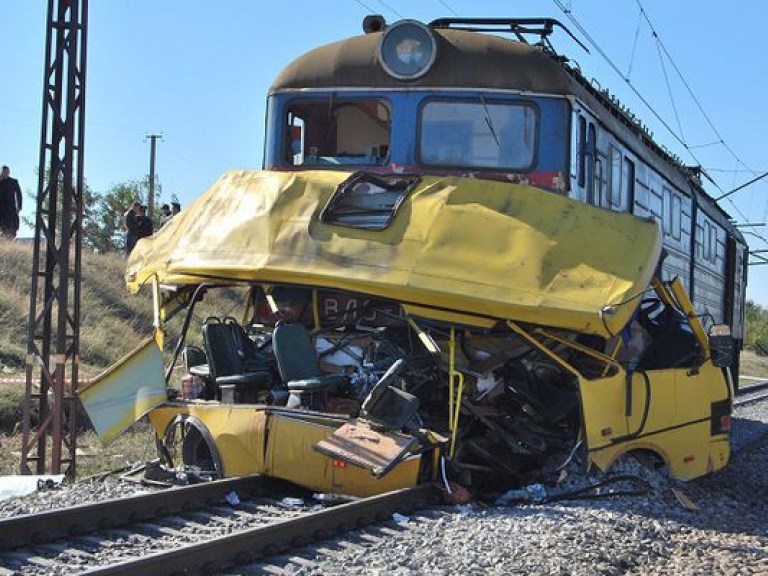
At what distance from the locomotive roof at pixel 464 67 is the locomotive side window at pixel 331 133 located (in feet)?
0.89

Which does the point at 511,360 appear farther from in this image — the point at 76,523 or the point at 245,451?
the point at 76,523

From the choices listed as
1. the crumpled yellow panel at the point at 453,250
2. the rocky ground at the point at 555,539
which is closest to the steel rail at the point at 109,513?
the rocky ground at the point at 555,539

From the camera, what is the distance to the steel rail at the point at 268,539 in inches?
176

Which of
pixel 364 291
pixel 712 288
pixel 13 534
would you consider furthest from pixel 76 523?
pixel 712 288

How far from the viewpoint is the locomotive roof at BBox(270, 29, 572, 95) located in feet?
26.9

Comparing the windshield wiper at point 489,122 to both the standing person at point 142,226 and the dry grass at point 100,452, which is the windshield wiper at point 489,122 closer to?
the dry grass at point 100,452

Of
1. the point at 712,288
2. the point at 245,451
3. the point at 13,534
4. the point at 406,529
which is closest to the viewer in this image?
the point at 13,534

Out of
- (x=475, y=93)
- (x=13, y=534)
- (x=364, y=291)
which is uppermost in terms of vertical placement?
(x=475, y=93)

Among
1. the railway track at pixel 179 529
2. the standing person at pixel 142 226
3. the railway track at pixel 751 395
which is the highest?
the standing person at pixel 142 226

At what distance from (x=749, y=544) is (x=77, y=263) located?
749cm

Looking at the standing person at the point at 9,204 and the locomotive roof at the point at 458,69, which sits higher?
the locomotive roof at the point at 458,69

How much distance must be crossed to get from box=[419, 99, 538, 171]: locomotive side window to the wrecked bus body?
2.41 feet

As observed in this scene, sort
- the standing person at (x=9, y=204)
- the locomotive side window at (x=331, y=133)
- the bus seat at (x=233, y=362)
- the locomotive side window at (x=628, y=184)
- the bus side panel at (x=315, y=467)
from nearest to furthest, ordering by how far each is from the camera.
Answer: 1. the bus side panel at (x=315, y=467)
2. the bus seat at (x=233, y=362)
3. the locomotive side window at (x=331, y=133)
4. the locomotive side window at (x=628, y=184)
5. the standing person at (x=9, y=204)

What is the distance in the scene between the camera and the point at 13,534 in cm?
521
